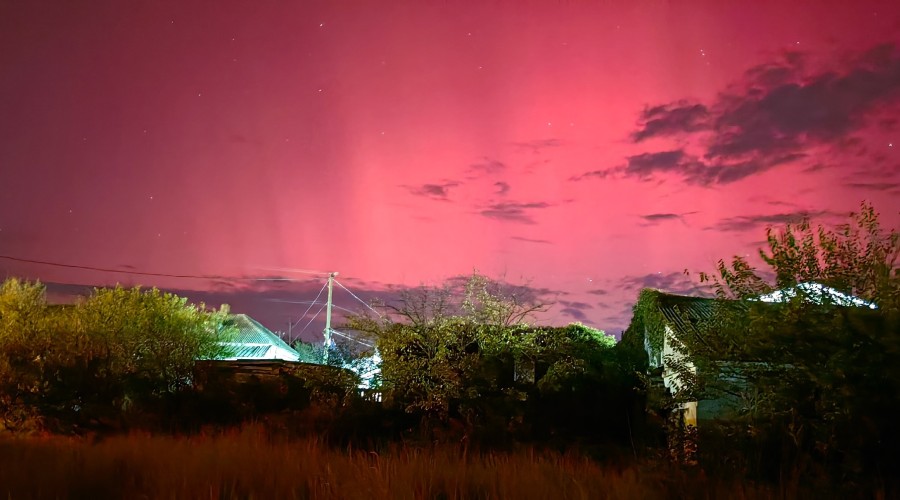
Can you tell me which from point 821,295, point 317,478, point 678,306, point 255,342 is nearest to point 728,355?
point 821,295

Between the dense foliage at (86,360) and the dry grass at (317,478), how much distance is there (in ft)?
26.8

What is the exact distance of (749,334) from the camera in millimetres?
11891

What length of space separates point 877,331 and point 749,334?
2657 millimetres

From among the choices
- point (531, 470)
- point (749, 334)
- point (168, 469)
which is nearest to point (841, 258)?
point (749, 334)

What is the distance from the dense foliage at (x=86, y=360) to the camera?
18516mm

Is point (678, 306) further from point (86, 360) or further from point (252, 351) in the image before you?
point (252, 351)

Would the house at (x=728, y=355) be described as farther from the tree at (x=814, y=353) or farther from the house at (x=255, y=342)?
the house at (x=255, y=342)

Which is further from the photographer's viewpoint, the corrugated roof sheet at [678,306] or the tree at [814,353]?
the corrugated roof sheet at [678,306]

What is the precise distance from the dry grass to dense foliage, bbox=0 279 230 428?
26.8ft

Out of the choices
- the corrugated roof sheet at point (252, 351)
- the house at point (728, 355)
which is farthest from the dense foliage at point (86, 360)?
the corrugated roof sheet at point (252, 351)

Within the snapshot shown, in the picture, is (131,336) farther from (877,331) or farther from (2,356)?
(877,331)

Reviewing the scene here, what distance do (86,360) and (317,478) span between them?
1344cm

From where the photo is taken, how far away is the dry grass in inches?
301

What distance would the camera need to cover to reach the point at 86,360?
64.6 feet
